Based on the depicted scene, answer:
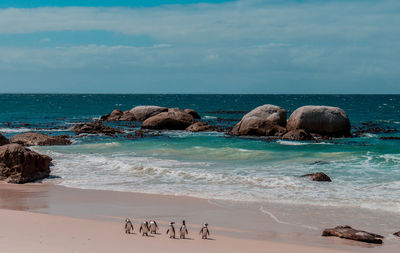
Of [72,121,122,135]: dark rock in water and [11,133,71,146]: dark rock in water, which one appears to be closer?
[11,133,71,146]: dark rock in water

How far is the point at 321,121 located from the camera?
32344mm

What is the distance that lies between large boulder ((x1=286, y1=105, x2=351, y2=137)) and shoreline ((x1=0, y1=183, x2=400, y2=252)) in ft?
62.9

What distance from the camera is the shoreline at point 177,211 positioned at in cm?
1050

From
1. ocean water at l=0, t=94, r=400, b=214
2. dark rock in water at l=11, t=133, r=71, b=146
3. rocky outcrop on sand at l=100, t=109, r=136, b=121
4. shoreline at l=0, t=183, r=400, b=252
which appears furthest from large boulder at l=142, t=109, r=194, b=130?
shoreline at l=0, t=183, r=400, b=252

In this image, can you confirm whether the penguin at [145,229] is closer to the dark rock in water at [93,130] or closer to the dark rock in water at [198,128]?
the dark rock in water at [93,130]

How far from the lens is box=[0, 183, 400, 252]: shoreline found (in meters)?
10.5

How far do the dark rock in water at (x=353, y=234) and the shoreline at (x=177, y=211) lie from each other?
0.52 feet

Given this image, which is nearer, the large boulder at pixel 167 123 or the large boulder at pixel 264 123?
the large boulder at pixel 264 123

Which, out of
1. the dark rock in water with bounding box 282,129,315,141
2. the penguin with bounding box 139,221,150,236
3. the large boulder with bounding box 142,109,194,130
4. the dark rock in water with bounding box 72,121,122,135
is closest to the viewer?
the penguin with bounding box 139,221,150,236

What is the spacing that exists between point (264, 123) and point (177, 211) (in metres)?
20.9

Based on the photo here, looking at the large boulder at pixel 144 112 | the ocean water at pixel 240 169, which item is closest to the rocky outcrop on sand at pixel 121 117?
the large boulder at pixel 144 112

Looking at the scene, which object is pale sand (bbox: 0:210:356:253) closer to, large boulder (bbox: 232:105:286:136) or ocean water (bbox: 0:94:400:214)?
ocean water (bbox: 0:94:400:214)

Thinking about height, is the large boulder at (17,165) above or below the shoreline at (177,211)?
above

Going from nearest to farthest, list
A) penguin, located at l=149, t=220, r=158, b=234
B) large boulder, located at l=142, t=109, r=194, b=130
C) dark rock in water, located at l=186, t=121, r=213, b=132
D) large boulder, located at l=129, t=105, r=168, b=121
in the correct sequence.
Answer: penguin, located at l=149, t=220, r=158, b=234, dark rock in water, located at l=186, t=121, r=213, b=132, large boulder, located at l=142, t=109, r=194, b=130, large boulder, located at l=129, t=105, r=168, b=121
